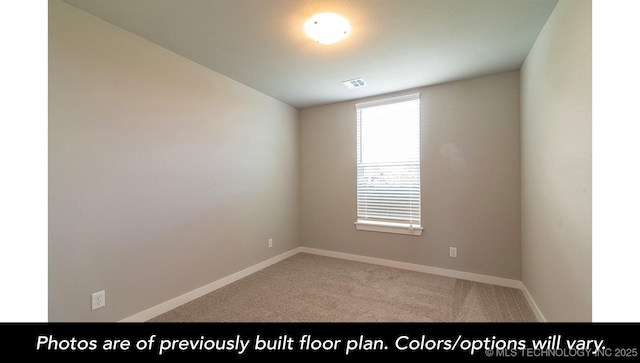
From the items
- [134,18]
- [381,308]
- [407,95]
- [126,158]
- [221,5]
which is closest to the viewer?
[221,5]

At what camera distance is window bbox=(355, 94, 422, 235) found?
3.45 metres

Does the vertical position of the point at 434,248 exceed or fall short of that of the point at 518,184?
it falls short

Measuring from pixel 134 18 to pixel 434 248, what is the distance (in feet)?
13.1

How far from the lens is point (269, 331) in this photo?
197cm

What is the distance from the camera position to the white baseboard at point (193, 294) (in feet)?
7.08

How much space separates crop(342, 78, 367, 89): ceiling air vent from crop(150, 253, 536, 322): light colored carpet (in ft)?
8.40

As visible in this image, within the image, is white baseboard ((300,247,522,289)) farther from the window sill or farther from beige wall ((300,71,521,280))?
the window sill

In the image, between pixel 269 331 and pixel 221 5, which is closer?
pixel 221 5

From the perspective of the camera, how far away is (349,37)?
7.17 ft

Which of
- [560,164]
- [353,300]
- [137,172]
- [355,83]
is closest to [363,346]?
[353,300]

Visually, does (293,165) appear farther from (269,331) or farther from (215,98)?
(269,331)

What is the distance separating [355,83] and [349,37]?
1.04 metres

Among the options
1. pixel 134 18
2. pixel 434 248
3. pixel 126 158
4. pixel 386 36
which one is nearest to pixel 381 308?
pixel 434 248

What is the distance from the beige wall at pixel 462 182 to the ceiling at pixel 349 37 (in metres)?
0.36
